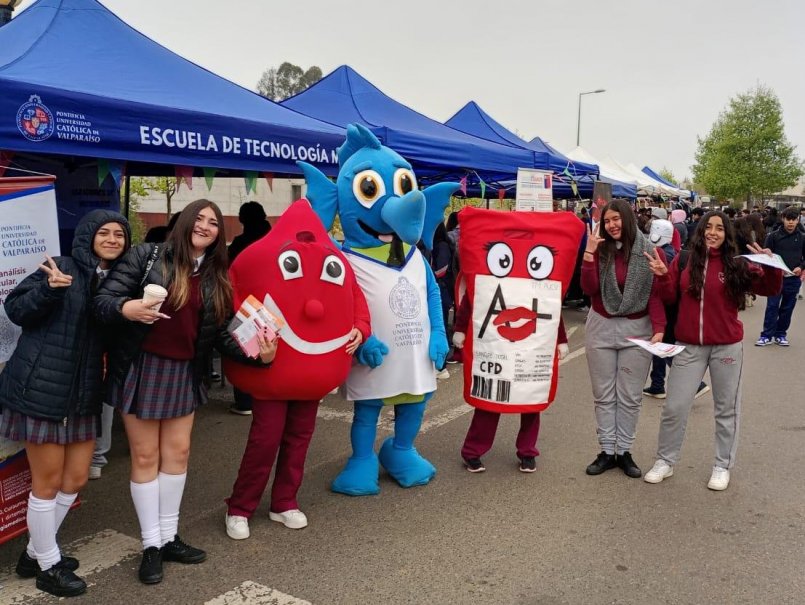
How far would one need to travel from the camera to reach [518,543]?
3418mm

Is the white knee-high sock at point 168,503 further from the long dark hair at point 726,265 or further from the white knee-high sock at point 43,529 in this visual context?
the long dark hair at point 726,265

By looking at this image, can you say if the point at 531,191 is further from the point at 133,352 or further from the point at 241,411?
the point at 133,352

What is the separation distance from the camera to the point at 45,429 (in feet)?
9.00

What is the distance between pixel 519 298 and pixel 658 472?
1.42m

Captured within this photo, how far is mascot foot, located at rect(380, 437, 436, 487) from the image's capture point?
13.5 feet

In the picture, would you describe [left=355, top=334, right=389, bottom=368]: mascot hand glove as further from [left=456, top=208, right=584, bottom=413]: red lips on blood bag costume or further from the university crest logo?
the university crest logo

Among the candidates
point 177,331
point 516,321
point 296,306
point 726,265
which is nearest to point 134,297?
point 177,331

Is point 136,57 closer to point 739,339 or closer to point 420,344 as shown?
point 420,344

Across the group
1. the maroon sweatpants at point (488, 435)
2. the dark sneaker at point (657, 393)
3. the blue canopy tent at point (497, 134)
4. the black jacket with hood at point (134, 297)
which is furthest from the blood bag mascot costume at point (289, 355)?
the blue canopy tent at point (497, 134)

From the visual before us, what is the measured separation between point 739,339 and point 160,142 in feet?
12.2

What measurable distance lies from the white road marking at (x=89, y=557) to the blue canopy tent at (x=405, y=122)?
4.85 metres

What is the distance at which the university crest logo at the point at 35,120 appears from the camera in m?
3.25

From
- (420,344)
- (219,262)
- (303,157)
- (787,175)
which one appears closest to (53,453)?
(219,262)

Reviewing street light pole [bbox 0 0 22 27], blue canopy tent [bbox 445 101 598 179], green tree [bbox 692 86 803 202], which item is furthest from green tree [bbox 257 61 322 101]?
street light pole [bbox 0 0 22 27]
